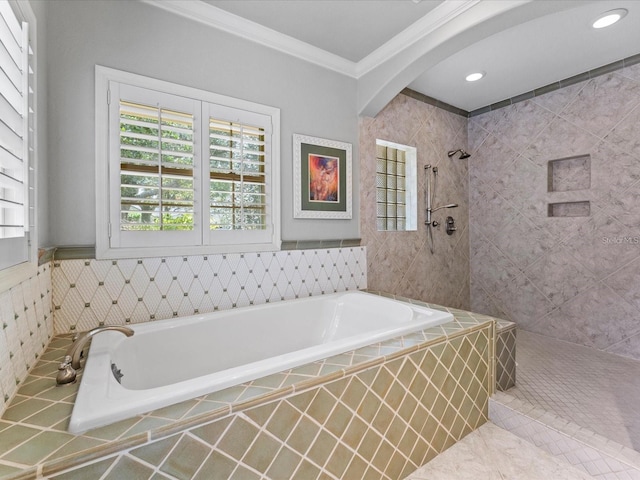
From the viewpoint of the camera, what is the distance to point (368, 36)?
2223 millimetres

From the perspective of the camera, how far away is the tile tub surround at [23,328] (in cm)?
93

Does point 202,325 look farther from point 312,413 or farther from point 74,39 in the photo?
point 74,39

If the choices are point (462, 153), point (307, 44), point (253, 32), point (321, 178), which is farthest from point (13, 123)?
point (462, 153)

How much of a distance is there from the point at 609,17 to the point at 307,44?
2.00 metres

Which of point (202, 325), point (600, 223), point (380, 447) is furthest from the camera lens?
point (600, 223)

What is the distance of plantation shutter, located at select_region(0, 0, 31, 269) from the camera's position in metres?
0.85

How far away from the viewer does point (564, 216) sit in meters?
2.88

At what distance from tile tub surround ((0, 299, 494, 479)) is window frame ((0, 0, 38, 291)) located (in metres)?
0.41

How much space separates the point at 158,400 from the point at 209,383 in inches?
5.8

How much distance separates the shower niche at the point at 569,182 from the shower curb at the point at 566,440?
204cm

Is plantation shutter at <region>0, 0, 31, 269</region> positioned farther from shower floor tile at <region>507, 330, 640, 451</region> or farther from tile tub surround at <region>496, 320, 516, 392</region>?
shower floor tile at <region>507, 330, 640, 451</region>

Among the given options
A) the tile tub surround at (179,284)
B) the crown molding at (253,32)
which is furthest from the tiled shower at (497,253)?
the crown molding at (253,32)

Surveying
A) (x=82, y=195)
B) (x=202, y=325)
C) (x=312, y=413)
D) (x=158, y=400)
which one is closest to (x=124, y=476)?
(x=158, y=400)

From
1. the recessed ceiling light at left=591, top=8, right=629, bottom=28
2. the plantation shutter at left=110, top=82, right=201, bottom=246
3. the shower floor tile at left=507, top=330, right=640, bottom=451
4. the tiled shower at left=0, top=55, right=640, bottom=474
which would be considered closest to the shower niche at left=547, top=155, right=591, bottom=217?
the tiled shower at left=0, top=55, right=640, bottom=474
